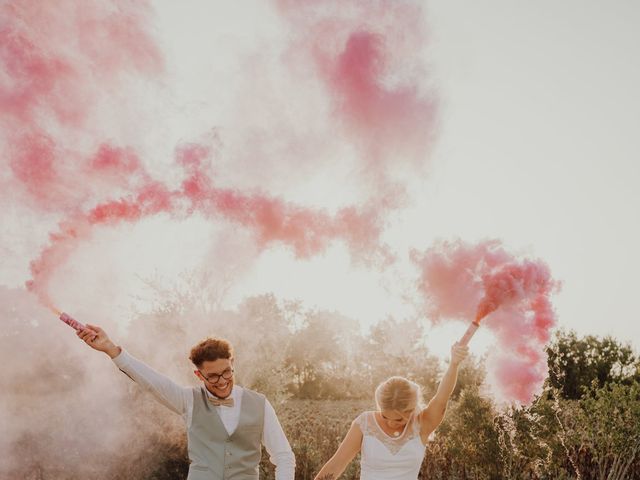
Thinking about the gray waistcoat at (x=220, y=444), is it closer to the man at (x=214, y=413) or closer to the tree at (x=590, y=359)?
the man at (x=214, y=413)

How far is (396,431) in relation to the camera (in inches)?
164

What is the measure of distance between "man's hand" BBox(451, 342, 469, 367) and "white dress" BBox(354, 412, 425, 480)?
540mm

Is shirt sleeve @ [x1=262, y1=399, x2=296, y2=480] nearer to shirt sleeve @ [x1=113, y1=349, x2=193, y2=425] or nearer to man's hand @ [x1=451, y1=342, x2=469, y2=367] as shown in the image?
shirt sleeve @ [x1=113, y1=349, x2=193, y2=425]

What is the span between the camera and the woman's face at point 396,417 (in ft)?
13.2

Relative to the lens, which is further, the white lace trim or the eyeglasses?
the white lace trim

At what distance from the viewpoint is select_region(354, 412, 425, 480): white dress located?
4.01 m

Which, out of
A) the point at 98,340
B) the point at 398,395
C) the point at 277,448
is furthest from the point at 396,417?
the point at 98,340

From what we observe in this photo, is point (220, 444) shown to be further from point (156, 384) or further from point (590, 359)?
point (590, 359)

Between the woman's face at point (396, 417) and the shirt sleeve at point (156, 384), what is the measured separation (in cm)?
143

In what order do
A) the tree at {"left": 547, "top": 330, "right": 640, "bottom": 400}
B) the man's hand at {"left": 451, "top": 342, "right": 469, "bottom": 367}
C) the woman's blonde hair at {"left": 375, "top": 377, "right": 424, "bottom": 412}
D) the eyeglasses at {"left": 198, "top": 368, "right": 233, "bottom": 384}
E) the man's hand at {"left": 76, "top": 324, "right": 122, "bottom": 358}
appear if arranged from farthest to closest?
the tree at {"left": 547, "top": 330, "right": 640, "bottom": 400} → the man's hand at {"left": 451, "top": 342, "right": 469, "bottom": 367} → the woman's blonde hair at {"left": 375, "top": 377, "right": 424, "bottom": 412} → the eyeglasses at {"left": 198, "top": 368, "right": 233, "bottom": 384} → the man's hand at {"left": 76, "top": 324, "right": 122, "bottom": 358}

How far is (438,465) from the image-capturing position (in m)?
10.6

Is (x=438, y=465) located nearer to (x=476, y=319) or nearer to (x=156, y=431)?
(x=156, y=431)

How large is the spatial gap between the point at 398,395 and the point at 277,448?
0.95 meters

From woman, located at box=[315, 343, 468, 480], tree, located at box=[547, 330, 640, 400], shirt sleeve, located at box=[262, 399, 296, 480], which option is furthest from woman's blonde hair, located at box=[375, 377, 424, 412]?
tree, located at box=[547, 330, 640, 400]
